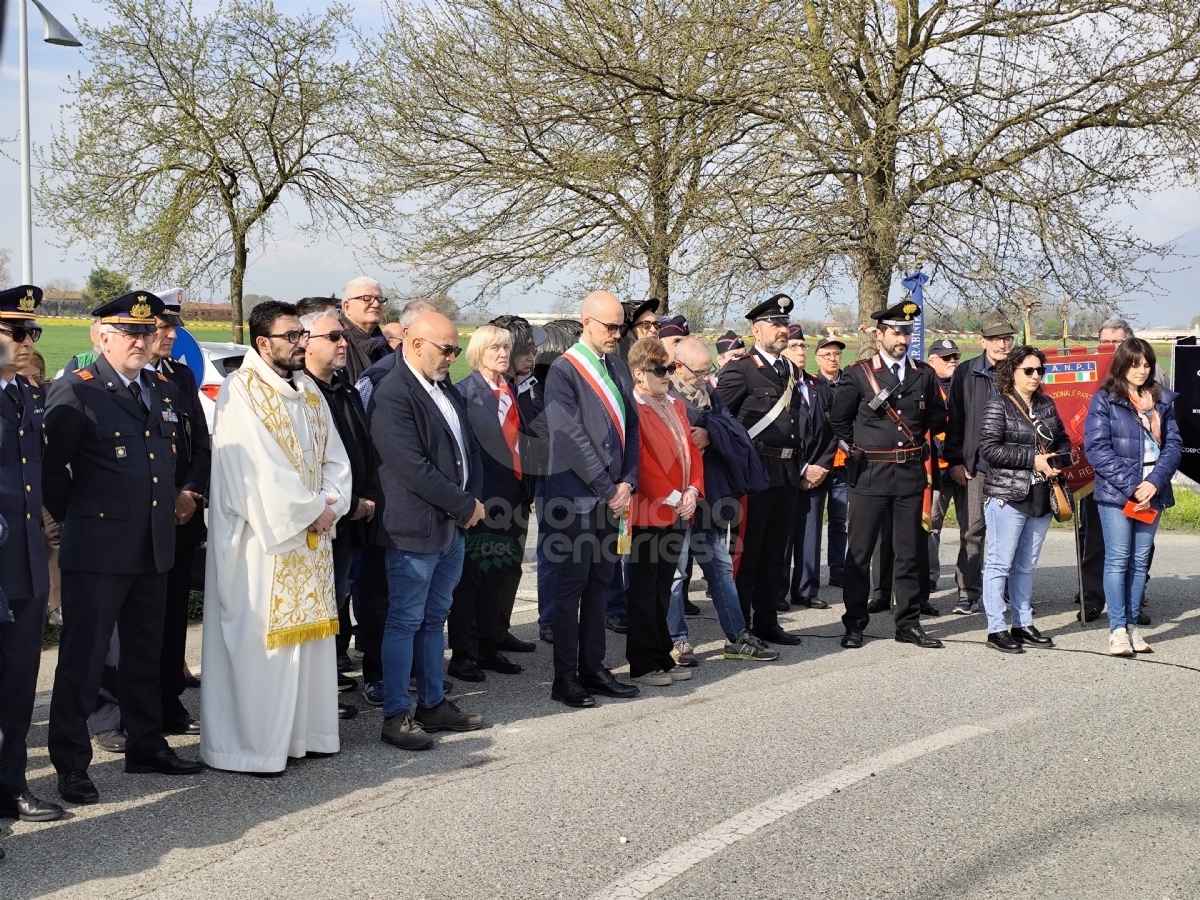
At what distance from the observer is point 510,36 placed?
16.9m

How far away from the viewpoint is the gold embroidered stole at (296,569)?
19.4 feet

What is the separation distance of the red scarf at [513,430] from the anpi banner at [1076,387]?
4.27m

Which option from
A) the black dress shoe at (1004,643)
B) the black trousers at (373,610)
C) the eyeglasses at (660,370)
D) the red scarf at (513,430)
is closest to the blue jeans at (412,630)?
the black trousers at (373,610)

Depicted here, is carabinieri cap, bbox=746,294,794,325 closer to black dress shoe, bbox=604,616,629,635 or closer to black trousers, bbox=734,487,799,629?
black trousers, bbox=734,487,799,629

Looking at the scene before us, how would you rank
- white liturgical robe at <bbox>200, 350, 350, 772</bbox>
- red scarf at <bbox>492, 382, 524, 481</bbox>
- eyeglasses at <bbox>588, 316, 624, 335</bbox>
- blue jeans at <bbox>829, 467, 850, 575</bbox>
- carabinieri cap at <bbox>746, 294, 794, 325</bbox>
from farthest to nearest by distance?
blue jeans at <bbox>829, 467, 850, 575</bbox>
carabinieri cap at <bbox>746, 294, 794, 325</bbox>
red scarf at <bbox>492, 382, 524, 481</bbox>
eyeglasses at <bbox>588, 316, 624, 335</bbox>
white liturgical robe at <bbox>200, 350, 350, 772</bbox>

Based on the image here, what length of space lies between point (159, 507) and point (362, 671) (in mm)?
2374

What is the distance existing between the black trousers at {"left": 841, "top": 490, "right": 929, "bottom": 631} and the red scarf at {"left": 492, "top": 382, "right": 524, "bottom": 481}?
227cm

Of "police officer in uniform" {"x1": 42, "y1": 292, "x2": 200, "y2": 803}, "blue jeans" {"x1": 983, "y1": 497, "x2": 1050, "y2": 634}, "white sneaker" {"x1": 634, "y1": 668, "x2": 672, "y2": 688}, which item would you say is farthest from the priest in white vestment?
"blue jeans" {"x1": 983, "y1": 497, "x2": 1050, "y2": 634}

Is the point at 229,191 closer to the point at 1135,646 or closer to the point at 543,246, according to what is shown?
the point at 543,246

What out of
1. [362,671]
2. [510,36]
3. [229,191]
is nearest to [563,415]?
[362,671]

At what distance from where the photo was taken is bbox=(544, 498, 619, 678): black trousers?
7098 millimetres

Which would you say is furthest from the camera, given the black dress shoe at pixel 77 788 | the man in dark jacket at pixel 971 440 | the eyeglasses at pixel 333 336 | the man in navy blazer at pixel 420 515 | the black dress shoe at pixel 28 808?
the man in dark jacket at pixel 971 440

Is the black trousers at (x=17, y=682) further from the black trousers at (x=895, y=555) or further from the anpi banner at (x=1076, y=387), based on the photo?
the anpi banner at (x=1076, y=387)

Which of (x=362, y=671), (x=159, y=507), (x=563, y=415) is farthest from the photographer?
(x=362, y=671)
